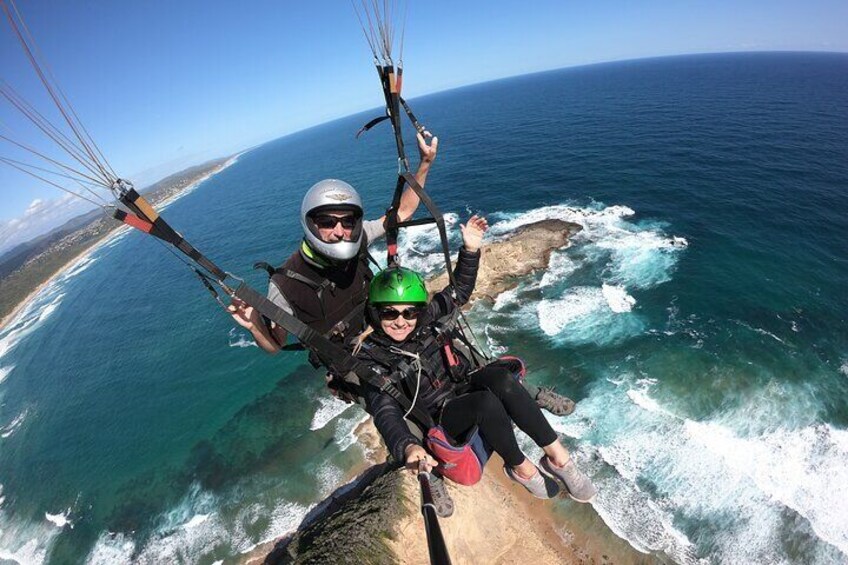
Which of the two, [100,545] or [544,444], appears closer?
[544,444]

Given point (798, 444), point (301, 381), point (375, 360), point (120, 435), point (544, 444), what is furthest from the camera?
point (120, 435)

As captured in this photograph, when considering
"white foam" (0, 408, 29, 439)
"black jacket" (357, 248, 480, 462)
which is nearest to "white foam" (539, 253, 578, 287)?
"black jacket" (357, 248, 480, 462)

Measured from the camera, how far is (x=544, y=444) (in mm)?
5391

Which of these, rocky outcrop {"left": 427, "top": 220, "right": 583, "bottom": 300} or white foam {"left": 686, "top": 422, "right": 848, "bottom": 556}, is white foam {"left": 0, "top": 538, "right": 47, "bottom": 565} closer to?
rocky outcrop {"left": 427, "top": 220, "right": 583, "bottom": 300}

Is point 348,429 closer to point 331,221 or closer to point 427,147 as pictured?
point 331,221

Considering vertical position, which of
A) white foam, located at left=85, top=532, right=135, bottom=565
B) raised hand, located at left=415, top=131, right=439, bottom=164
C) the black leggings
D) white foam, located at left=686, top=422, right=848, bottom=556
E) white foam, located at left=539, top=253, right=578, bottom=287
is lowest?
white foam, located at left=686, top=422, right=848, bottom=556

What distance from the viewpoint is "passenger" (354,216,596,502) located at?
492 centimetres

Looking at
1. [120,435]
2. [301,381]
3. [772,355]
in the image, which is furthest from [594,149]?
[120,435]

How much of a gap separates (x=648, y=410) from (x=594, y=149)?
163 feet

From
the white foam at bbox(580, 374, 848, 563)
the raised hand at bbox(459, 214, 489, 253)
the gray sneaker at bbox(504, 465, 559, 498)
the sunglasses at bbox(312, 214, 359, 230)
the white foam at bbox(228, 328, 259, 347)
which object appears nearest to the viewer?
the sunglasses at bbox(312, 214, 359, 230)

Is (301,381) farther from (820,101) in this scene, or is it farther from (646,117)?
(820,101)

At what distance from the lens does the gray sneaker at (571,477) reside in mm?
5824

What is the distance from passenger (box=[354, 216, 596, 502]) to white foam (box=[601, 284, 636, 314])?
2170 cm

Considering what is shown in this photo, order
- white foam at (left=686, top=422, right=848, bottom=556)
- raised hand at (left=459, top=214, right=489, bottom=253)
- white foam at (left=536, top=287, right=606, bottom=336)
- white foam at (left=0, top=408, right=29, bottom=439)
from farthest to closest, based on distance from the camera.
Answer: white foam at (left=0, top=408, right=29, bottom=439) → white foam at (left=536, top=287, right=606, bottom=336) → white foam at (left=686, top=422, right=848, bottom=556) → raised hand at (left=459, top=214, right=489, bottom=253)
